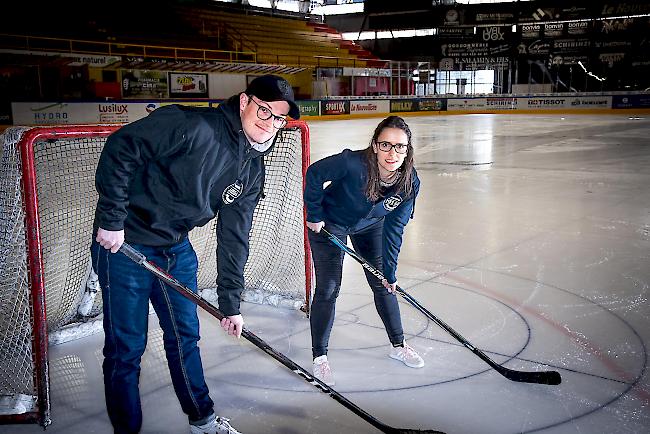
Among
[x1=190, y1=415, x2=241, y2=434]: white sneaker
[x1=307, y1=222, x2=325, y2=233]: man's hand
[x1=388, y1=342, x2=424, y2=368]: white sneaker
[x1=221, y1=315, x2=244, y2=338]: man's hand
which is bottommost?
[x1=388, y1=342, x2=424, y2=368]: white sneaker

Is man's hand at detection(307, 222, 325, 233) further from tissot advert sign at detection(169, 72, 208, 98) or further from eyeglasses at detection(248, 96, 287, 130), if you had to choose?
tissot advert sign at detection(169, 72, 208, 98)

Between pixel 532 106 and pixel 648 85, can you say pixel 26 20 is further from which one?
pixel 648 85

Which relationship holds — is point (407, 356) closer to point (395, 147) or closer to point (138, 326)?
point (395, 147)

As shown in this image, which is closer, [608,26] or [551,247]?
[551,247]

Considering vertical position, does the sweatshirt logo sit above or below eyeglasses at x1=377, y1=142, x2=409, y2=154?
below

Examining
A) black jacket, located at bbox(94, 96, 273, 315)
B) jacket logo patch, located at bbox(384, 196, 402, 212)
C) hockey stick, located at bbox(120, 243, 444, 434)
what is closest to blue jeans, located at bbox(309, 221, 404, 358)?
jacket logo patch, located at bbox(384, 196, 402, 212)

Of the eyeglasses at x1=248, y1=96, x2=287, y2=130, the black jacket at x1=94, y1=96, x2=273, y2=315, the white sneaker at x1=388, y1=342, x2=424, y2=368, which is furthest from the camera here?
the white sneaker at x1=388, y1=342, x2=424, y2=368

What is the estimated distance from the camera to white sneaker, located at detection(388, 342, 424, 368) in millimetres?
2846

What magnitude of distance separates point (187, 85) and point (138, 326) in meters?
15.9

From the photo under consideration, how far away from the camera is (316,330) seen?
280cm

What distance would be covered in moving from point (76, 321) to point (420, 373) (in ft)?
5.80

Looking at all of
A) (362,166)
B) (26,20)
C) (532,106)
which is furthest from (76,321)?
(532,106)

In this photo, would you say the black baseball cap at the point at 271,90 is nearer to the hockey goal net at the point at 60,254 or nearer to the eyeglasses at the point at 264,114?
the eyeglasses at the point at 264,114

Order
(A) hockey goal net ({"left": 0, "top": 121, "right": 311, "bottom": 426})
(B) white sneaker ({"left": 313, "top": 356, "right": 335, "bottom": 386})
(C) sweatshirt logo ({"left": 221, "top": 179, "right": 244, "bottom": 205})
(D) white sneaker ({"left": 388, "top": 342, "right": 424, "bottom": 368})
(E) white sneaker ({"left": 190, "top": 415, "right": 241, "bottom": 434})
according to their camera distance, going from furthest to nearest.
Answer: (D) white sneaker ({"left": 388, "top": 342, "right": 424, "bottom": 368}), (B) white sneaker ({"left": 313, "top": 356, "right": 335, "bottom": 386}), (A) hockey goal net ({"left": 0, "top": 121, "right": 311, "bottom": 426}), (E) white sneaker ({"left": 190, "top": 415, "right": 241, "bottom": 434}), (C) sweatshirt logo ({"left": 221, "top": 179, "right": 244, "bottom": 205})
